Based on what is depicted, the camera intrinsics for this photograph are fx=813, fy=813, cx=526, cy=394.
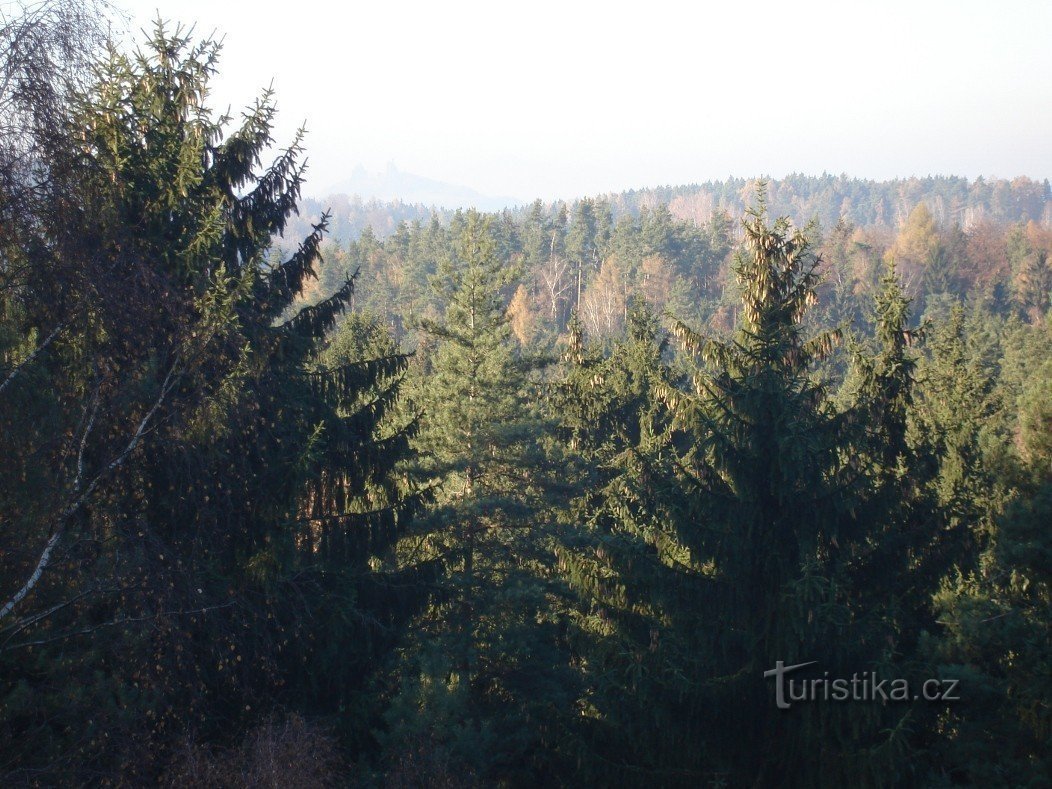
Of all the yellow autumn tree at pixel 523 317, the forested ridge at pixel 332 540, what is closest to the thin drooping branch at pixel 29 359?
the forested ridge at pixel 332 540

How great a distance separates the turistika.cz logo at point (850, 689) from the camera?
8.41 metres

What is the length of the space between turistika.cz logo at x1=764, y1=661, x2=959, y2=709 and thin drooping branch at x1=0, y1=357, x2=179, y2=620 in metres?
6.91

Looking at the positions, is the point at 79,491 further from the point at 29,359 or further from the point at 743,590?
the point at 743,590

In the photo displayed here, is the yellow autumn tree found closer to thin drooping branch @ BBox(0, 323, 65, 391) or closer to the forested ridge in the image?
the forested ridge

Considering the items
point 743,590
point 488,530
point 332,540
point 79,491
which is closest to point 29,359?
point 79,491

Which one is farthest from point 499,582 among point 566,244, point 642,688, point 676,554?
point 566,244

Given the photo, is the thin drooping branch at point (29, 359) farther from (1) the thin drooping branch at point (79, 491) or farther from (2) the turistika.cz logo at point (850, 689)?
(2) the turistika.cz logo at point (850, 689)

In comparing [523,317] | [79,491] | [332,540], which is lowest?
[332,540]

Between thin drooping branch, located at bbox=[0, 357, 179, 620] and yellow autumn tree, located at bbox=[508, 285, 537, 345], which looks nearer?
thin drooping branch, located at bbox=[0, 357, 179, 620]

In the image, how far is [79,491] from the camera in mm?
6891

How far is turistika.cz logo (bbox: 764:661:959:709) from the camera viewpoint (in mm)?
8414

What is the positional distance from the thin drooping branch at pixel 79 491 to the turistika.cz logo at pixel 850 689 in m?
6.91

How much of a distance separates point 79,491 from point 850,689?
7730 mm

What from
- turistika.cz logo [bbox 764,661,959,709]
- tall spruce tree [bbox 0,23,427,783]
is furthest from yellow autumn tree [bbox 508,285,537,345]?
turistika.cz logo [bbox 764,661,959,709]
